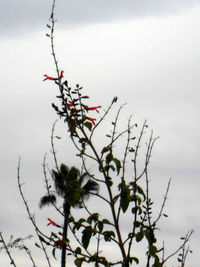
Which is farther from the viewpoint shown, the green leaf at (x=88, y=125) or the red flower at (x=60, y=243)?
the green leaf at (x=88, y=125)

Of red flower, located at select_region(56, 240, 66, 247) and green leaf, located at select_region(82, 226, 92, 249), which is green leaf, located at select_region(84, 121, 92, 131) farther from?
red flower, located at select_region(56, 240, 66, 247)

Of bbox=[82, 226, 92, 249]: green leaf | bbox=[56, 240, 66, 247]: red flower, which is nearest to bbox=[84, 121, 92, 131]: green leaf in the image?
bbox=[82, 226, 92, 249]: green leaf

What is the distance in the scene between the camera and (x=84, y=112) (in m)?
7.84

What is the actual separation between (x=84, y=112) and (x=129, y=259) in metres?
1.82

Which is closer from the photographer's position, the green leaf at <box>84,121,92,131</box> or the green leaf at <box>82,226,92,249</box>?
the green leaf at <box>82,226,92,249</box>

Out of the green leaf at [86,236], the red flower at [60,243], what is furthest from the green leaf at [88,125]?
the red flower at [60,243]

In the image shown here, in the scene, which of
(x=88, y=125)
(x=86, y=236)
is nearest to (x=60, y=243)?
(x=86, y=236)

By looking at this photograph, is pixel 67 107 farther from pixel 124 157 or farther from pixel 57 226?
pixel 57 226

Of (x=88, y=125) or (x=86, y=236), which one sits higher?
(x=88, y=125)

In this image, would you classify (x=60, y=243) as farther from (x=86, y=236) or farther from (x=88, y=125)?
(x=88, y=125)

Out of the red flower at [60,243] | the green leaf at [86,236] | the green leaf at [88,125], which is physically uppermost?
the green leaf at [88,125]

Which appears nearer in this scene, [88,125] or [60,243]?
[60,243]

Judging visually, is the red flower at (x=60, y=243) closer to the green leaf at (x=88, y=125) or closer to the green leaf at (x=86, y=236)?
the green leaf at (x=86, y=236)

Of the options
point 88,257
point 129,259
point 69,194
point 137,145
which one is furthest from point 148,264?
point 137,145
